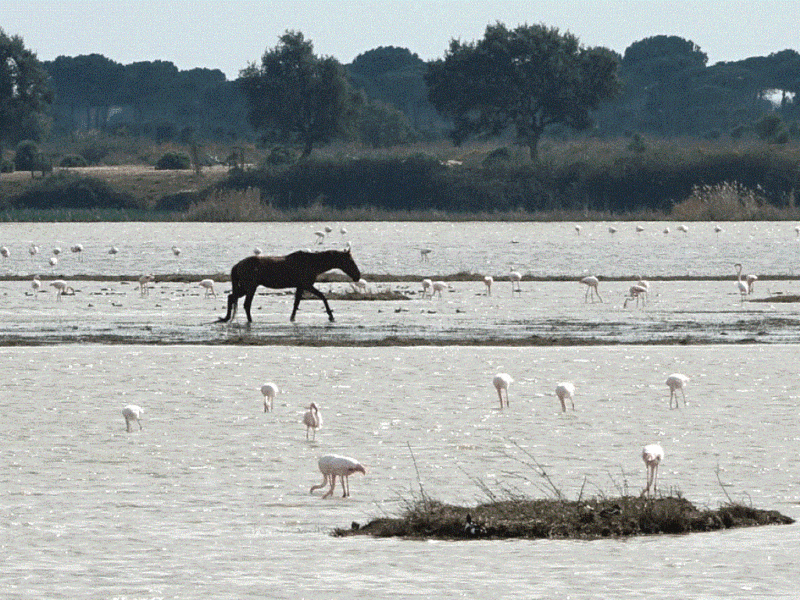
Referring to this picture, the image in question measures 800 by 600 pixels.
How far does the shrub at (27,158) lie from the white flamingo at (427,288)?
6295 cm

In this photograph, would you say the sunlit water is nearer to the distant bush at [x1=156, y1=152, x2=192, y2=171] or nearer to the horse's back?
the horse's back

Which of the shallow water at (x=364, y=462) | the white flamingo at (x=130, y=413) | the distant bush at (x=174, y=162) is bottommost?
the shallow water at (x=364, y=462)

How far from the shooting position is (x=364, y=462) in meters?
14.4

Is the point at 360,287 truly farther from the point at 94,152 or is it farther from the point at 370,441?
the point at 94,152

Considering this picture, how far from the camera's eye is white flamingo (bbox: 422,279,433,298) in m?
35.7

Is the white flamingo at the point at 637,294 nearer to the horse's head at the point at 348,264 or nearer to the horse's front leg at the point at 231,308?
the horse's head at the point at 348,264

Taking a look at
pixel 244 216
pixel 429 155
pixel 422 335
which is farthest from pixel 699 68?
pixel 422 335

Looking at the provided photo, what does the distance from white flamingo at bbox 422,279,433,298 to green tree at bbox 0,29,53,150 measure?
223ft

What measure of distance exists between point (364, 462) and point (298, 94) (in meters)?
85.6

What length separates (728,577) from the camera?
10.2 meters

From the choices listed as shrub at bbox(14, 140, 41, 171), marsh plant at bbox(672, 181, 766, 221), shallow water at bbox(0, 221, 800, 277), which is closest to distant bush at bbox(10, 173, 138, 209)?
shrub at bbox(14, 140, 41, 171)

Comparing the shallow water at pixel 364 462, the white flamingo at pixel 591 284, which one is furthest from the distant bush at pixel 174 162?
the shallow water at pixel 364 462

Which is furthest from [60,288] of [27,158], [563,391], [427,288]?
[27,158]

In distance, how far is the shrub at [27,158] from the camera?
9669 cm
